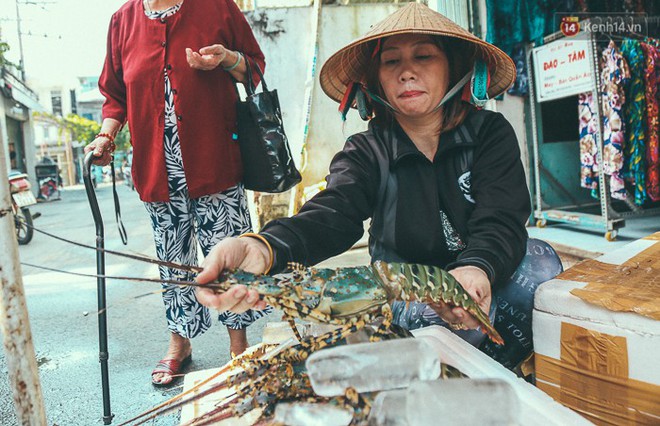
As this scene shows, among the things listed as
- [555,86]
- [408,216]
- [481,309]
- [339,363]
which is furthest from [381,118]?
[555,86]

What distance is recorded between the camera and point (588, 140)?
5.22m

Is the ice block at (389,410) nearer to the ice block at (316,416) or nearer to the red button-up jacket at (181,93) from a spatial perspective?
the ice block at (316,416)

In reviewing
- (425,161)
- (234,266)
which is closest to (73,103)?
(425,161)

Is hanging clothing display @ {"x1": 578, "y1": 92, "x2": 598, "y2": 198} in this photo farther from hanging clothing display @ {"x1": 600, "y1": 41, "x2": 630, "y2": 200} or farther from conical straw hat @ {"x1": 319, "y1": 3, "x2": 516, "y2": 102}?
conical straw hat @ {"x1": 319, "y1": 3, "x2": 516, "y2": 102}

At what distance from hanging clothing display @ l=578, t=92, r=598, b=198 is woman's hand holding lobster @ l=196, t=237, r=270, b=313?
469 cm

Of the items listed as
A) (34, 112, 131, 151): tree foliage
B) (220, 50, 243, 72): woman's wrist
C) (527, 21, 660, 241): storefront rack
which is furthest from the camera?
(34, 112, 131, 151): tree foliage

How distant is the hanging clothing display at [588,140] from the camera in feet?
16.8

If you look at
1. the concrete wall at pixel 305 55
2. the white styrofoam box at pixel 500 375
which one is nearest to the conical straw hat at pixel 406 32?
the white styrofoam box at pixel 500 375

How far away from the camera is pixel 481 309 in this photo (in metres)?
1.55

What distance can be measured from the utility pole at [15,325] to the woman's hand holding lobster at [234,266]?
55cm

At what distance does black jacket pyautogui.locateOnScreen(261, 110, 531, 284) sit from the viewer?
6.07ft

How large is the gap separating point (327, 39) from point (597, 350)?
575cm

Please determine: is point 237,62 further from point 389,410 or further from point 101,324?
point 389,410

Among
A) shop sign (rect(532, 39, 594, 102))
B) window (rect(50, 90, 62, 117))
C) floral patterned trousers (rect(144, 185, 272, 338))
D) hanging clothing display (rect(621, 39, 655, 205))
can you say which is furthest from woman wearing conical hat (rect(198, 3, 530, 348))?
window (rect(50, 90, 62, 117))
